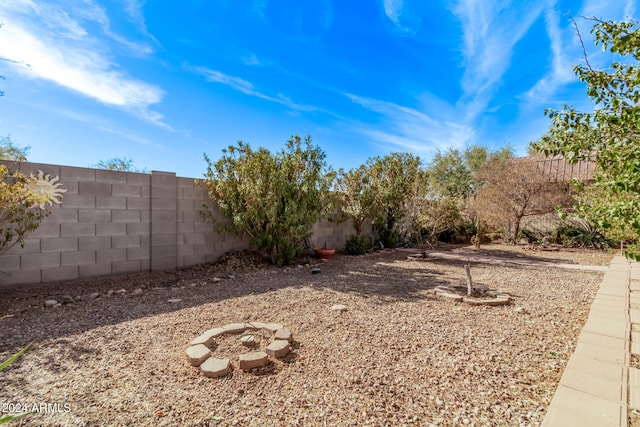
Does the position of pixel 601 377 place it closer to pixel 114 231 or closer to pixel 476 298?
pixel 476 298

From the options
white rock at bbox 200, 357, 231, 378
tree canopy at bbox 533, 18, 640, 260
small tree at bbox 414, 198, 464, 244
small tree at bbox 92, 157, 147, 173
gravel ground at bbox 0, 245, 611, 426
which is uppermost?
small tree at bbox 92, 157, 147, 173

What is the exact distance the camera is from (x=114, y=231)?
548 cm

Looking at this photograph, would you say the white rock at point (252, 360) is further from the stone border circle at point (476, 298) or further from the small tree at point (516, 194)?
the small tree at point (516, 194)

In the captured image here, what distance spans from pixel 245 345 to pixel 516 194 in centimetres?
1178

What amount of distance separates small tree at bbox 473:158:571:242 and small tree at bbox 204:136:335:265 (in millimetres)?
7663

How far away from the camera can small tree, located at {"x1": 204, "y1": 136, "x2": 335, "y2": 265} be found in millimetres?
6594

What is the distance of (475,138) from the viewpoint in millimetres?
18875

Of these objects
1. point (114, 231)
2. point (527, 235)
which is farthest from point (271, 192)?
point (527, 235)

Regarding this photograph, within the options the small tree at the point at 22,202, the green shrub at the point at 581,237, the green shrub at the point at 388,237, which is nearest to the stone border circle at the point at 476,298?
the green shrub at the point at 388,237

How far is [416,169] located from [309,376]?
9272 mm

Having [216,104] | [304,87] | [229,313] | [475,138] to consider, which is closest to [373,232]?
[304,87]

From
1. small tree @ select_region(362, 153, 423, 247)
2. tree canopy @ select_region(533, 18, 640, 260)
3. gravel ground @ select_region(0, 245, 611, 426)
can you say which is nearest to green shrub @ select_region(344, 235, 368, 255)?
small tree @ select_region(362, 153, 423, 247)

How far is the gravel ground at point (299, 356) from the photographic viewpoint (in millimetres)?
1836

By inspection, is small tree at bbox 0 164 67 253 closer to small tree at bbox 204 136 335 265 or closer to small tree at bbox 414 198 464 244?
small tree at bbox 204 136 335 265
